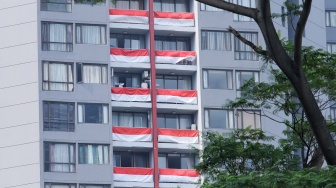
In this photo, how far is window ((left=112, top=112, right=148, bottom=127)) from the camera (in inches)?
3366

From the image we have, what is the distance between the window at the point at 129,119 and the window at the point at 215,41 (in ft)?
19.4

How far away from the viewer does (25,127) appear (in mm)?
81438

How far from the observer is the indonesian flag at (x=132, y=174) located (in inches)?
3290

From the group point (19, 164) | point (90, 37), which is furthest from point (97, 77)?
point (19, 164)

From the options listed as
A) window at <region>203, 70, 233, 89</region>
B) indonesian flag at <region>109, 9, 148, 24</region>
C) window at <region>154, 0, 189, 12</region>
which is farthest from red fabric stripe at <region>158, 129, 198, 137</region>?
window at <region>154, 0, 189, 12</region>

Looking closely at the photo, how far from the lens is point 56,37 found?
84.1 meters

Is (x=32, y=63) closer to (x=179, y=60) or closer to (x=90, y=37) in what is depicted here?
(x=90, y=37)

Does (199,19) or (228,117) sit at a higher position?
(199,19)

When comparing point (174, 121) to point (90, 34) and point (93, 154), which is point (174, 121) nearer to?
point (93, 154)

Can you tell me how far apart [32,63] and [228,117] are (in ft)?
42.6

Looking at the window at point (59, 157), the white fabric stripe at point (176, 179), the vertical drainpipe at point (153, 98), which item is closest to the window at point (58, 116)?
the window at point (59, 157)

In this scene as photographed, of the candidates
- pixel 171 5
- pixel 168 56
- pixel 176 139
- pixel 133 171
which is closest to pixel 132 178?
pixel 133 171

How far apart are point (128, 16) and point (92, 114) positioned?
720cm

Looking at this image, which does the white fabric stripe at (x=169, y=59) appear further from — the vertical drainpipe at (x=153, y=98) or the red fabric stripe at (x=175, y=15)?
the red fabric stripe at (x=175, y=15)
